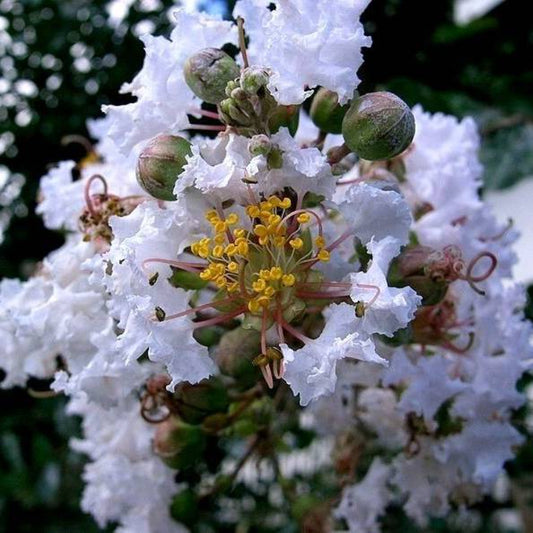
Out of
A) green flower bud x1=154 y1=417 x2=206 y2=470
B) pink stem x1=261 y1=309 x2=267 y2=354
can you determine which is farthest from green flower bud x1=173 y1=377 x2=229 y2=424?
pink stem x1=261 y1=309 x2=267 y2=354

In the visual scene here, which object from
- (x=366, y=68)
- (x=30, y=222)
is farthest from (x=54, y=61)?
(x=366, y=68)

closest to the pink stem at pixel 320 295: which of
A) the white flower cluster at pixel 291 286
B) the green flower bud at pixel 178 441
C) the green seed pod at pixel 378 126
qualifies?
the white flower cluster at pixel 291 286

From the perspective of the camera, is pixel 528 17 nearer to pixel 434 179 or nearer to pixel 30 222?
pixel 434 179

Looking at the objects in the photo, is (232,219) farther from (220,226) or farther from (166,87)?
(166,87)

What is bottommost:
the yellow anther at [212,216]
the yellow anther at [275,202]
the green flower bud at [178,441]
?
the green flower bud at [178,441]

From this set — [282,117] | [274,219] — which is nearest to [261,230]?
[274,219]

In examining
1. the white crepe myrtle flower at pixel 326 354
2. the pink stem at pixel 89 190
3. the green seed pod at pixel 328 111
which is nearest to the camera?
the white crepe myrtle flower at pixel 326 354

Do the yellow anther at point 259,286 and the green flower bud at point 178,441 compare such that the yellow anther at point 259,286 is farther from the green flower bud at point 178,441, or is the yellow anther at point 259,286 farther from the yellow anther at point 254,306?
the green flower bud at point 178,441
